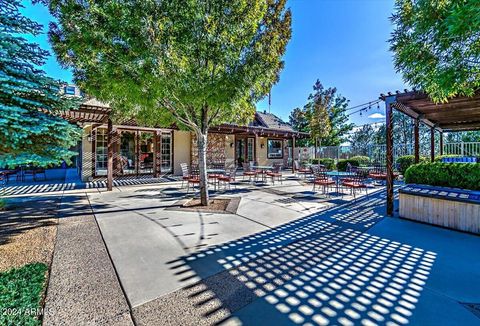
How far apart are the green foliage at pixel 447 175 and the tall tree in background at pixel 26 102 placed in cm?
790

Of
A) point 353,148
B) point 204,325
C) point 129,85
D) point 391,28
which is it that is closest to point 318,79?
point 353,148

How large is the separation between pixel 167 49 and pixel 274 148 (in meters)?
15.1

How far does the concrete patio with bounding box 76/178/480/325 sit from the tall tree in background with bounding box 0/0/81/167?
1874mm

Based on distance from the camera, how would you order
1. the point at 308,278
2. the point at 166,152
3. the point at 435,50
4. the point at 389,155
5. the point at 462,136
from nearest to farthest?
the point at 308,278 → the point at 435,50 → the point at 389,155 → the point at 166,152 → the point at 462,136

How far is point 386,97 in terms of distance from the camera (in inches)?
229

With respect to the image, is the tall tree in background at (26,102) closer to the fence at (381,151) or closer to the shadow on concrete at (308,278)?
the shadow on concrete at (308,278)

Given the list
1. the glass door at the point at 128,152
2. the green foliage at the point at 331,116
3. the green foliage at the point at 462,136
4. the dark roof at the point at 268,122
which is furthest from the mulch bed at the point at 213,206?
the green foliage at the point at 462,136

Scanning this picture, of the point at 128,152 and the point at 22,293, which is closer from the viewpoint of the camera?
the point at 22,293

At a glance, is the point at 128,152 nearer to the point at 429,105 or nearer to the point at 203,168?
the point at 203,168

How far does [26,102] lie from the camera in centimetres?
334

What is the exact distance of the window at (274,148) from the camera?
18.7m

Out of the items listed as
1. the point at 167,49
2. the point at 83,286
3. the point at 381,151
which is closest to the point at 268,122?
the point at 381,151

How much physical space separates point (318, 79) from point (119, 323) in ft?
75.3

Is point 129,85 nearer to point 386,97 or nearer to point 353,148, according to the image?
point 386,97
